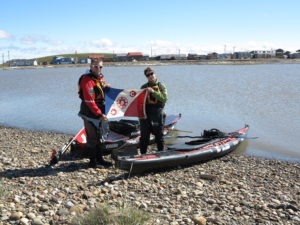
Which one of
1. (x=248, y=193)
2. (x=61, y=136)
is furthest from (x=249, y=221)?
(x=61, y=136)

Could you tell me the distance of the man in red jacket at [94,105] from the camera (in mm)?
7230

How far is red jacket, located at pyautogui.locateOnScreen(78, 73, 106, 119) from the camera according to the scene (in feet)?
23.6

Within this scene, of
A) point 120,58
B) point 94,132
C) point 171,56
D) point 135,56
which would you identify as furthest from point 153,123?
point 120,58

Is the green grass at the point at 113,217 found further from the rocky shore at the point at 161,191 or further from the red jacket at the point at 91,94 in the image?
the red jacket at the point at 91,94

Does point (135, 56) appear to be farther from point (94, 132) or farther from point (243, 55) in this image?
point (94, 132)

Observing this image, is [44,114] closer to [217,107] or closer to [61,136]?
[61,136]

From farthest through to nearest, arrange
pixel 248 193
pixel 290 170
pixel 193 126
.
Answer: pixel 193 126 < pixel 290 170 < pixel 248 193

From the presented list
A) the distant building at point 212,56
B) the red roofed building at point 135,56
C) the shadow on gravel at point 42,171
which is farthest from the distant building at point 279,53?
the shadow on gravel at point 42,171

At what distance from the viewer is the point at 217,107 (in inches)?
834

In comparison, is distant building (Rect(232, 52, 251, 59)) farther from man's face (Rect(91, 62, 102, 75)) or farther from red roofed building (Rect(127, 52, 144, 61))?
man's face (Rect(91, 62, 102, 75))

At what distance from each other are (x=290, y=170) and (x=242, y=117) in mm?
9275

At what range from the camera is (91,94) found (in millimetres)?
7234

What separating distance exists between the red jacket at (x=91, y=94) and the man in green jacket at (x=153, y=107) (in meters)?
1.08

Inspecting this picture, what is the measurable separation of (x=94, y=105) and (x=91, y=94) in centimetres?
23
